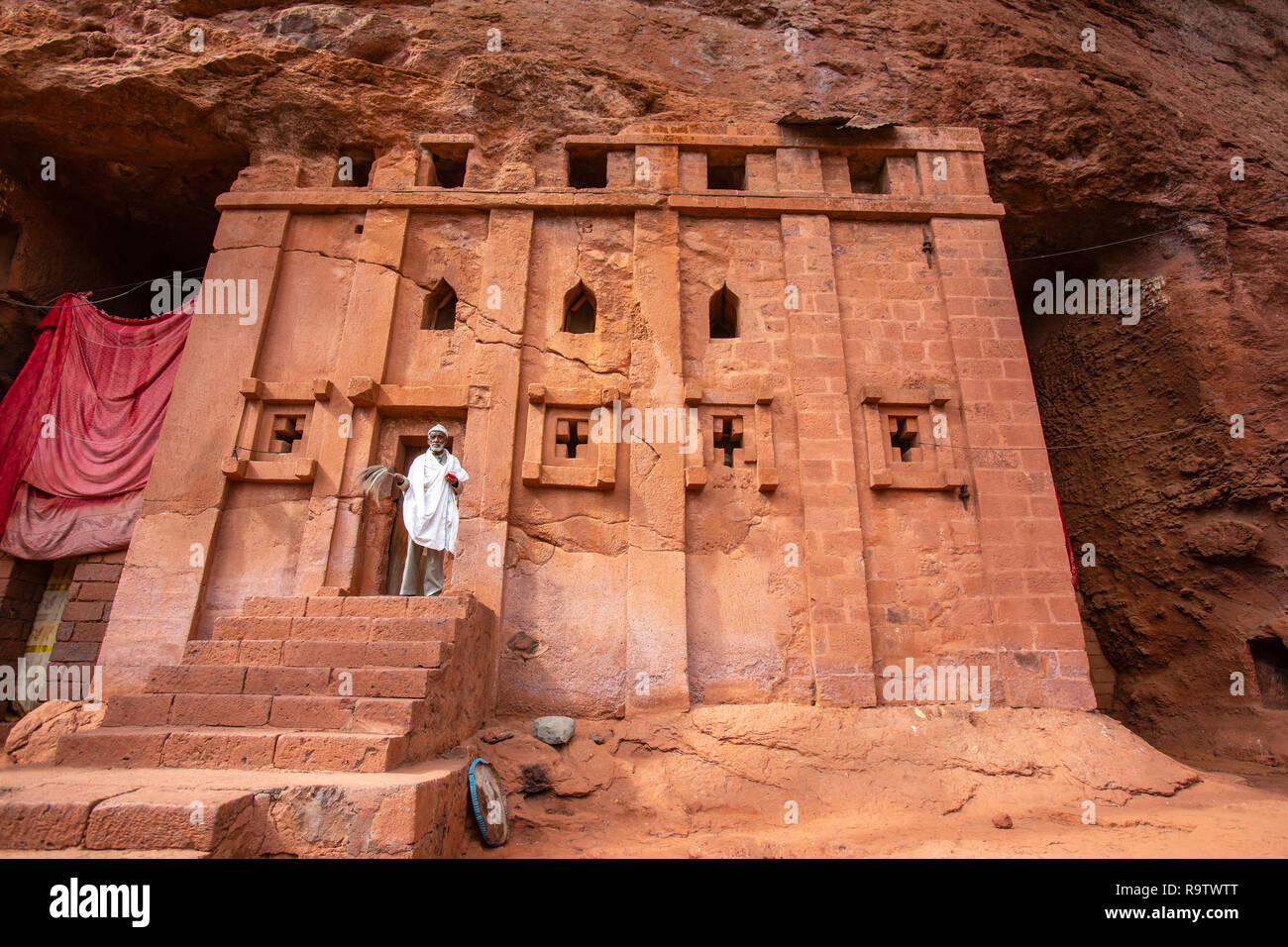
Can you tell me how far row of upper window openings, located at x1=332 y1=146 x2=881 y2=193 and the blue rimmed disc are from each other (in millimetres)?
7608

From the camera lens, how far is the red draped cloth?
29.1 ft

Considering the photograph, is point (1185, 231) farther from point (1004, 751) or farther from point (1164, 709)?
point (1004, 751)

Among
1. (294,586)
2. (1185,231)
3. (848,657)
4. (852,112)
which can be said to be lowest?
(848,657)

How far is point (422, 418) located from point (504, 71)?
5.20 meters

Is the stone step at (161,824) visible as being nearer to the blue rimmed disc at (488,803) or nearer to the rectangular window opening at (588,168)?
the blue rimmed disc at (488,803)

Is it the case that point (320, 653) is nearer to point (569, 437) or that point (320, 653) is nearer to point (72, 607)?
point (569, 437)

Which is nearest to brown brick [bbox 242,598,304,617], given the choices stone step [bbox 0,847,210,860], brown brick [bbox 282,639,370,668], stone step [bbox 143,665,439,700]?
brown brick [bbox 282,639,370,668]

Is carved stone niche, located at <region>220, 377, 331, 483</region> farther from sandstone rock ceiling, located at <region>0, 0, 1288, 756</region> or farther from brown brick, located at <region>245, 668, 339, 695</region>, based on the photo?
sandstone rock ceiling, located at <region>0, 0, 1288, 756</region>

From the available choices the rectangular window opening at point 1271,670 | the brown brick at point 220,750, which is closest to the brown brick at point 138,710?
the brown brick at point 220,750

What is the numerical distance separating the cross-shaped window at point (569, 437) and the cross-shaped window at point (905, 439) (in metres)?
3.69

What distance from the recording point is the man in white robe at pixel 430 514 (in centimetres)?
688

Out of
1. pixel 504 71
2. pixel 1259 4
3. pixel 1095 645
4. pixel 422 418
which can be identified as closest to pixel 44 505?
pixel 422 418

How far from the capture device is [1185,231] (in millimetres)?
10453

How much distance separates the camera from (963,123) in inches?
408
